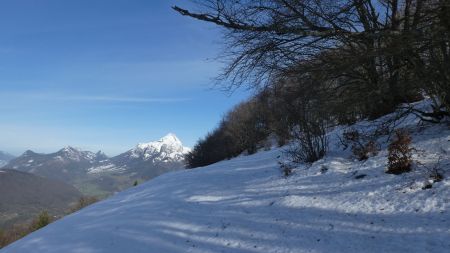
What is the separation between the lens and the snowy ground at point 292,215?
6031 mm

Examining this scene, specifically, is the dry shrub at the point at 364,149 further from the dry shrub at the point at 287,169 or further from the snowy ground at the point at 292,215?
the dry shrub at the point at 287,169

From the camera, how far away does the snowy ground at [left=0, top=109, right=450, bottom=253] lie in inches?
237

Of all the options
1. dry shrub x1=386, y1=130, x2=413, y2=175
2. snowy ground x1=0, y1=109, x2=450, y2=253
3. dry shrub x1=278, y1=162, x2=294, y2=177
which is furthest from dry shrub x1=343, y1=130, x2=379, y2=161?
dry shrub x1=278, y1=162, x2=294, y2=177

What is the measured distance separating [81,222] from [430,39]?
31.8ft

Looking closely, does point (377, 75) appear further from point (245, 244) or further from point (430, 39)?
point (245, 244)

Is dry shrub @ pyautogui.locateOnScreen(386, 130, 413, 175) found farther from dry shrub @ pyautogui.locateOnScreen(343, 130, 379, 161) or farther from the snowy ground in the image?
dry shrub @ pyautogui.locateOnScreen(343, 130, 379, 161)

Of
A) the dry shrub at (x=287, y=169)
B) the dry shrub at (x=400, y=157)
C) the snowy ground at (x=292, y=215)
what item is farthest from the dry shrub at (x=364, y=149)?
the dry shrub at (x=287, y=169)

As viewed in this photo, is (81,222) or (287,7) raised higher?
(287,7)

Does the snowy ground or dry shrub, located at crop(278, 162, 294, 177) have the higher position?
dry shrub, located at crop(278, 162, 294, 177)

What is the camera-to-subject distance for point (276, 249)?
6367mm

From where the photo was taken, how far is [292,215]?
294 inches

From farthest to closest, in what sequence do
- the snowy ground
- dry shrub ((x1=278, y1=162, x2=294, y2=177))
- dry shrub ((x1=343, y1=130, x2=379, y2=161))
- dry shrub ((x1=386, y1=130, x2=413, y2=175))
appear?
dry shrub ((x1=278, y1=162, x2=294, y2=177))
dry shrub ((x1=343, y1=130, x2=379, y2=161))
dry shrub ((x1=386, y1=130, x2=413, y2=175))
the snowy ground

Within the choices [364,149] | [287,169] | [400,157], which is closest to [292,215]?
[400,157]

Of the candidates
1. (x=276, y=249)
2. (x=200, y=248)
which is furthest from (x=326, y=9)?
(x=200, y=248)
